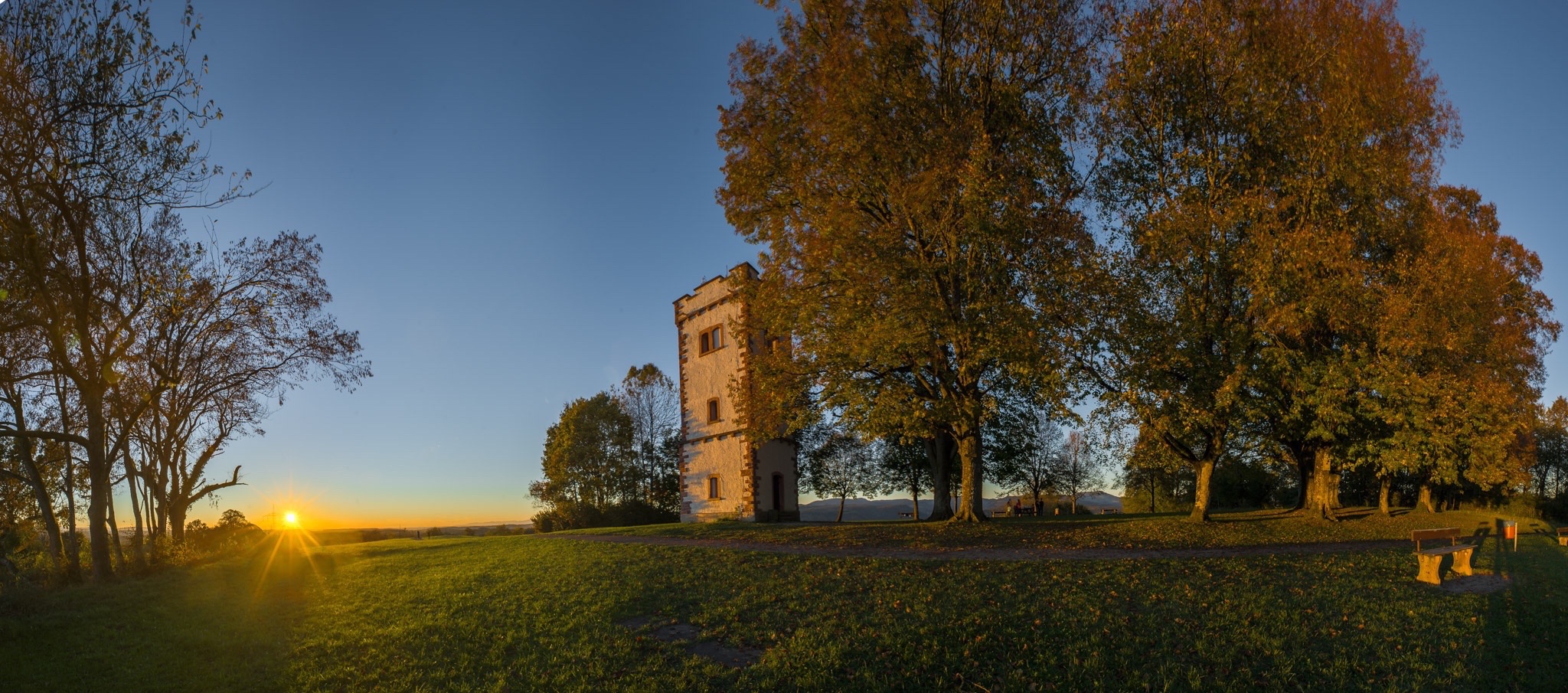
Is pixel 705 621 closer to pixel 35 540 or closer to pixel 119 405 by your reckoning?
pixel 119 405

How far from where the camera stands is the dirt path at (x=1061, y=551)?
52.2ft

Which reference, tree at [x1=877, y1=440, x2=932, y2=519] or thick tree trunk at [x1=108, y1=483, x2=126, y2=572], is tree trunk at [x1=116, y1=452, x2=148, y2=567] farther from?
tree at [x1=877, y1=440, x2=932, y2=519]

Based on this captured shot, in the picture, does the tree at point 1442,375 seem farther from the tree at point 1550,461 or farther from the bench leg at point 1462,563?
the tree at point 1550,461

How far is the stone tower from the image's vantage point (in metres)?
35.2

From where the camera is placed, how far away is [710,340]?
1517 inches

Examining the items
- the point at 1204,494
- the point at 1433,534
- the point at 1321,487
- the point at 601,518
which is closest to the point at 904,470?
the point at 601,518

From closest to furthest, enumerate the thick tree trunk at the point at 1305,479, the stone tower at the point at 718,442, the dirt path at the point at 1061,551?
the dirt path at the point at 1061,551
the thick tree trunk at the point at 1305,479
the stone tower at the point at 718,442

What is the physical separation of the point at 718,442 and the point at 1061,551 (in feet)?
73.6

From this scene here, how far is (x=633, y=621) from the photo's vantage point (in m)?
10.6

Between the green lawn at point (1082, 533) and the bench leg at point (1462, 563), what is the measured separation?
16.7 ft

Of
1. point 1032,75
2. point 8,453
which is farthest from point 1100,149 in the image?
point 8,453

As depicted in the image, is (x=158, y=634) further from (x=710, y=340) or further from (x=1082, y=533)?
(x=710, y=340)

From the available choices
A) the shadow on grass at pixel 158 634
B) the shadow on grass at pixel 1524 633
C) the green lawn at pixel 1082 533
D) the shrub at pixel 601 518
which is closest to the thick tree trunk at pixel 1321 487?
the green lawn at pixel 1082 533

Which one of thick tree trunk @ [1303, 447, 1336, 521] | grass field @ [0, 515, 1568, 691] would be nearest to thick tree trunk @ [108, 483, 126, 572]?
grass field @ [0, 515, 1568, 691]
